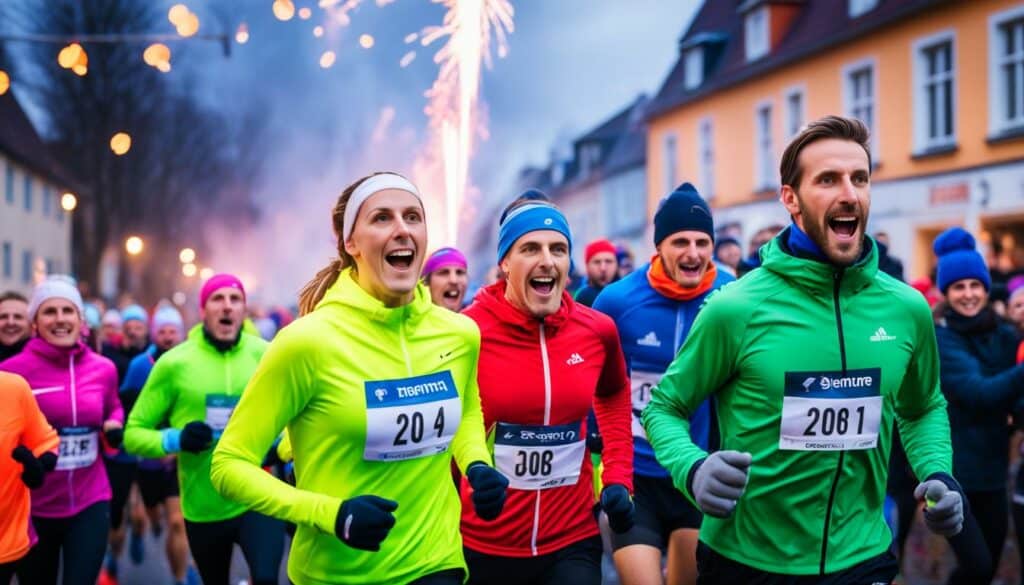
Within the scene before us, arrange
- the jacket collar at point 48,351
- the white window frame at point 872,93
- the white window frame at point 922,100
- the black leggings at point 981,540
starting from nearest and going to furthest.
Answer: the black leggings at point 981,540 → the jacket collar at point 48,351 → the white window frame at point 922,100 → the white window frame at point 872,93

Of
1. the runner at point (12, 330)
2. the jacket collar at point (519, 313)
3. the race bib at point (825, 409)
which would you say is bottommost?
the race bib at point (825, 409)

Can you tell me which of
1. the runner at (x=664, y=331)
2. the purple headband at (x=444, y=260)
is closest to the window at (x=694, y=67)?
the purple headband at (x=444, y=260)

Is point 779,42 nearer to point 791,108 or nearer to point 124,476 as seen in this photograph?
point 791,108

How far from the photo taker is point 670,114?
32.7 m

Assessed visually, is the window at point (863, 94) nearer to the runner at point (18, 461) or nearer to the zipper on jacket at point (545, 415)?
the zipper on jacket at point (545, 415)

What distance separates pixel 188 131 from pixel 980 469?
4606 cm

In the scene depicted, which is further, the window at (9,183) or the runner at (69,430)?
the window at (9,183)

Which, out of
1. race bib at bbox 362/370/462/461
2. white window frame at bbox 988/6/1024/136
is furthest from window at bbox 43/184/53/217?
race bib at bbox 362/370/462/461

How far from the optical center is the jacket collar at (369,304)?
4.05 meters

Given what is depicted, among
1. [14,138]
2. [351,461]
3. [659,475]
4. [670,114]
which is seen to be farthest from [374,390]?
[14,138]

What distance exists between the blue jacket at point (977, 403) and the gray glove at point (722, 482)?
3.46 meters

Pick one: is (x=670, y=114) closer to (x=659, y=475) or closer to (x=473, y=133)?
(x=473, y=133)

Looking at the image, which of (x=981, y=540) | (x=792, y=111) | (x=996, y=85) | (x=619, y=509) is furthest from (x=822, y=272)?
(x=792, y=111)

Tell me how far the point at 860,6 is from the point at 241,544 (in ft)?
66.4
